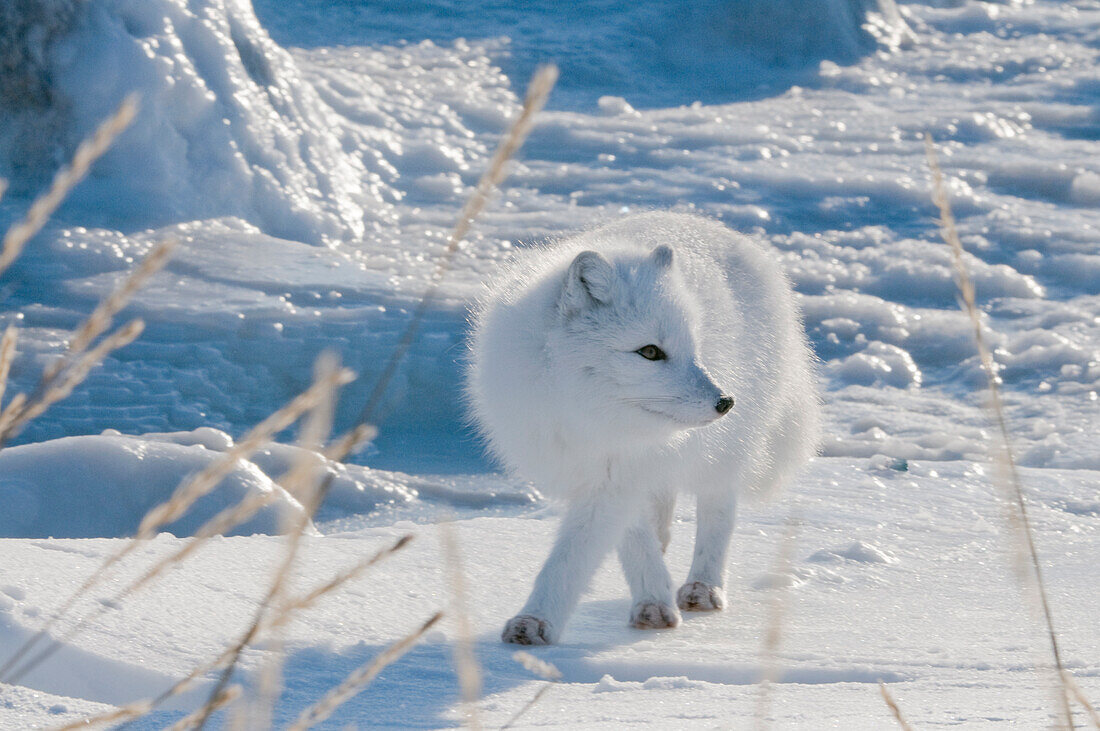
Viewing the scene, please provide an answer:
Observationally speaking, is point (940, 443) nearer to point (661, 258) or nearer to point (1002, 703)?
point (661, 258)

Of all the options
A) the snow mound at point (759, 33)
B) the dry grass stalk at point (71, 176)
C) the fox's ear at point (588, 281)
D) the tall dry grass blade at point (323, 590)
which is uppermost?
the dry grass stalk at point (71, 176)

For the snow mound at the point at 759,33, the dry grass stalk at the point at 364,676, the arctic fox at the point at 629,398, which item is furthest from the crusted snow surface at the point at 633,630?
the snow mound at the point at 759,33

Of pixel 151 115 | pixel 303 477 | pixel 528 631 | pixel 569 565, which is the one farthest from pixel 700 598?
pixel 151 115

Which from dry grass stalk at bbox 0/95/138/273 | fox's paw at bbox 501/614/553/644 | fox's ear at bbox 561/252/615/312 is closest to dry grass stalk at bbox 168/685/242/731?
dry grass stalk at bbox 0/95/138/273

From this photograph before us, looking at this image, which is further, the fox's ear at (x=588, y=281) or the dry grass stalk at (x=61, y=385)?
the fox's ear at (x=588, y=281)

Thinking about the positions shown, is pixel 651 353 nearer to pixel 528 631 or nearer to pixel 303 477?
pixel 528 631

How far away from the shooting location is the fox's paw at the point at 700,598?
3.52 meters

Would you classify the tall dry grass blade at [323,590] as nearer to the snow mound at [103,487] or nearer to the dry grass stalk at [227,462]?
the dry grass stalk at [227,462]

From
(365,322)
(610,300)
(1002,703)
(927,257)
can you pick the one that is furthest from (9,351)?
(927,257)

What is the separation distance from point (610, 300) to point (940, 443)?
356 centimetres

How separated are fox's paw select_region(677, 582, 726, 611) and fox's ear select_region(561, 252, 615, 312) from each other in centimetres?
91

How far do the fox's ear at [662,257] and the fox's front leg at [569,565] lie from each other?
594 millimetres

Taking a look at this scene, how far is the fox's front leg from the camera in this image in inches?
117

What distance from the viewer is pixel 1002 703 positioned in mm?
2357
